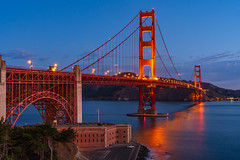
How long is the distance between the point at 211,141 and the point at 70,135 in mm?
29688

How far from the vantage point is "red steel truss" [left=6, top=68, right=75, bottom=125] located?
38875 mm

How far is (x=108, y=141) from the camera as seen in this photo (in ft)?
141

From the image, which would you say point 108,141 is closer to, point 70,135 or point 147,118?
point 70,135

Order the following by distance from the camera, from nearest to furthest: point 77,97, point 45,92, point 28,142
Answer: point 28,142 < point 45,92 < point 77,97

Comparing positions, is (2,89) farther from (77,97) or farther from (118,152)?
(118,152)

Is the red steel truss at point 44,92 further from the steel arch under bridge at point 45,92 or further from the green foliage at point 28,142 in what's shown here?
the green foliage at point 28,142

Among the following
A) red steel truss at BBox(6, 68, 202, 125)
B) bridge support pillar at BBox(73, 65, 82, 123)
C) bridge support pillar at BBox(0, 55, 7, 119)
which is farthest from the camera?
bridge support pillar at BBox(73, 65, 82, 123)

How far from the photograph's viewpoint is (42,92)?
43.9 meters

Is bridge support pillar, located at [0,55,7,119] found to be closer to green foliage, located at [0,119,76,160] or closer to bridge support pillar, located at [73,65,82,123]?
green foliage, located at [0,119,76,160]

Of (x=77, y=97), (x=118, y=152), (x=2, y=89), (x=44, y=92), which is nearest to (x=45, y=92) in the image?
(x=44, y=92)

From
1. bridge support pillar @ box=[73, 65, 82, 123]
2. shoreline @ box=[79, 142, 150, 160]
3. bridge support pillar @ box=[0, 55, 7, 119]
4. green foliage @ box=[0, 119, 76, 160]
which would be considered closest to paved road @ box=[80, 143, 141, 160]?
shoreline @ box=[79, 142, 150, 160]

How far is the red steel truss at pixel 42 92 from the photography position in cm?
3888

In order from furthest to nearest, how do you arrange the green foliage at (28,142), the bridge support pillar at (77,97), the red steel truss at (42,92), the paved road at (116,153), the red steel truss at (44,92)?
the bridge support pillar at (77,97) → the red steel truss at (44,92) → the red steel truss at (42,92) → the paved road at (116,153) → the green foliage at (28,142)

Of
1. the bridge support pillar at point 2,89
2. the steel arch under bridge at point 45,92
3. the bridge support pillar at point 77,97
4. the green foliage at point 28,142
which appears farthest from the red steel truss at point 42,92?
the green foliage at point 28,142
